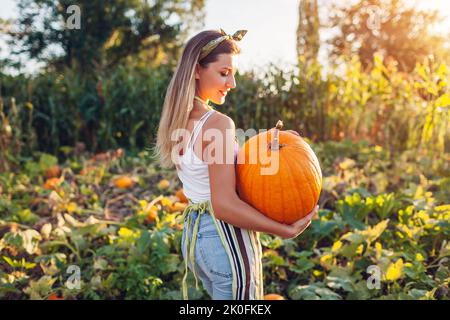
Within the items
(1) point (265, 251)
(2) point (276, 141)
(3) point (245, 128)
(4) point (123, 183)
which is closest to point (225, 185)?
(2) point (276, 141)

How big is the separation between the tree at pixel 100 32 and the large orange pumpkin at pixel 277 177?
11.6 meters

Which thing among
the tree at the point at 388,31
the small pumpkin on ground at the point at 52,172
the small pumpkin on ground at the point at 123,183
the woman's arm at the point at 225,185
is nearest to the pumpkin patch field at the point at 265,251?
the small pumpkin on ground at the point at 123,183

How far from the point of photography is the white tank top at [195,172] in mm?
1851

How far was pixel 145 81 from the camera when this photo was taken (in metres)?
7.30

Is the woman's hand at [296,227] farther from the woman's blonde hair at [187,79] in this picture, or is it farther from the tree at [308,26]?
the tree at [308,26]

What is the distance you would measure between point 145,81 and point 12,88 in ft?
5.62

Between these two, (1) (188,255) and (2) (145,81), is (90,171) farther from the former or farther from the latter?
(1) (188,255)

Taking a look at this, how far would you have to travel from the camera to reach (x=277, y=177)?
6.11ft

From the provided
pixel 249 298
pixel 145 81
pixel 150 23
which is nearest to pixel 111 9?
pixel 150 23

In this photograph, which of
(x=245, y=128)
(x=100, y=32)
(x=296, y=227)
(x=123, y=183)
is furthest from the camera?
(x=100, y=32)

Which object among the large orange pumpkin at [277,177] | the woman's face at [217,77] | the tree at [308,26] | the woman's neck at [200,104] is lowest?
the large orange pumpkin at [277,177]

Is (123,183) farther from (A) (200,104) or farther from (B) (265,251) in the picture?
(A) (200,104)

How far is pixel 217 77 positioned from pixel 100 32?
1294 cm
